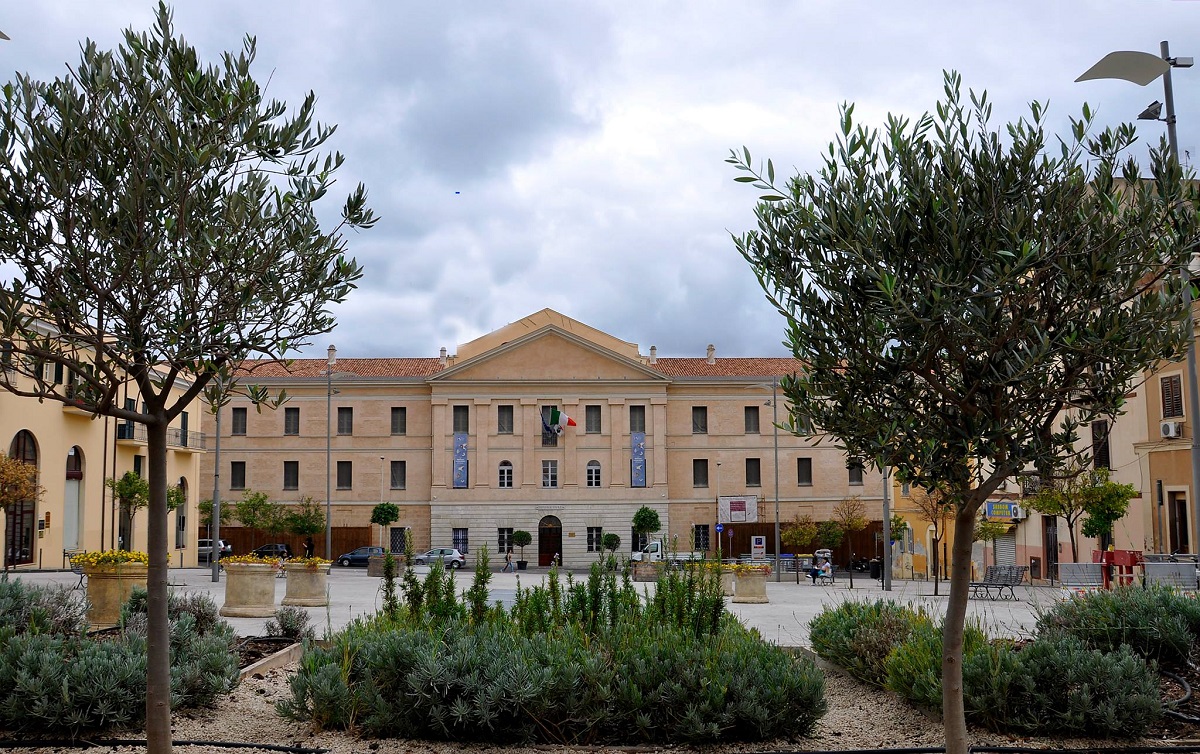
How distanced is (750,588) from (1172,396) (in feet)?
42.2

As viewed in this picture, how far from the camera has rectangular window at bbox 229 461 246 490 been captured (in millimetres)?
59906

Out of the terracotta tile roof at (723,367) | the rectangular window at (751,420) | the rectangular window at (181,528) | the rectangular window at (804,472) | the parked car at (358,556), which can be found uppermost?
the terracotta tile roof at (723,367)

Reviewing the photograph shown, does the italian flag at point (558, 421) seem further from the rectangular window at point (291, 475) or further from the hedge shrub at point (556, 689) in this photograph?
the hedge shrub at point (556, 689)

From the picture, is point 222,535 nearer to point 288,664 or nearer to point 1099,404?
point 288,664

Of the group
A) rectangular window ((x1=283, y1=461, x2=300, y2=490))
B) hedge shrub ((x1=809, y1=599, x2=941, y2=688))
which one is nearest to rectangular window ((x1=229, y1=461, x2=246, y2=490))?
rectangular window ((x1=283, y1=461, x2=300, y2=490))

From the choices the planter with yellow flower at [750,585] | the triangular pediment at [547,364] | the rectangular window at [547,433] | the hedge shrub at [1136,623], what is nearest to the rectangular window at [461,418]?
the triangular pediment at [547,364]

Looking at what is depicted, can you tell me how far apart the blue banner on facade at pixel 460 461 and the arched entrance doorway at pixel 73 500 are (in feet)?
71.7

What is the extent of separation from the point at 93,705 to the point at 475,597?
11.0ft

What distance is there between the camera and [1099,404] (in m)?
6.35

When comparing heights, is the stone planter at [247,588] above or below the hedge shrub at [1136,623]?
below

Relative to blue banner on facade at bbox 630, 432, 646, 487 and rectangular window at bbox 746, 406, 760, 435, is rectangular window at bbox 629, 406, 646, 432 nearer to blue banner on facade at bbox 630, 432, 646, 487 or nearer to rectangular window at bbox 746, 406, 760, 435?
blue banner on facade at bbox 630, 432, 646, 487

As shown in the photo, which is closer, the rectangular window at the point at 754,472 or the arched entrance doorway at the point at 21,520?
the arched entrance doorway at the point at 21,520

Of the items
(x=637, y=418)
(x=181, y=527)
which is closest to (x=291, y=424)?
(x=181, y=527)

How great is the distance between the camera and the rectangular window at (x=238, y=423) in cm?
5991
